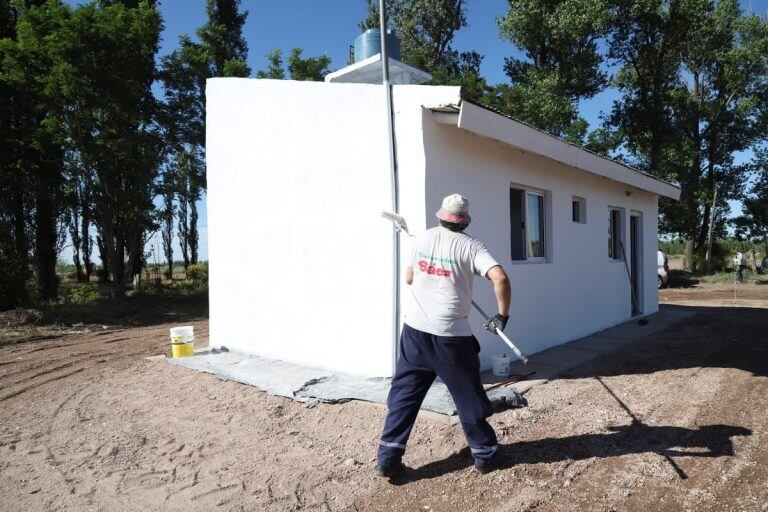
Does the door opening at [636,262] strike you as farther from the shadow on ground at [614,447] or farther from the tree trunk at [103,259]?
the tree trunk at [103,259]

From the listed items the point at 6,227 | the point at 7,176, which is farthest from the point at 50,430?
the point at 6,227

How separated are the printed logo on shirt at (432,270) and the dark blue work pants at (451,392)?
1.40 ft

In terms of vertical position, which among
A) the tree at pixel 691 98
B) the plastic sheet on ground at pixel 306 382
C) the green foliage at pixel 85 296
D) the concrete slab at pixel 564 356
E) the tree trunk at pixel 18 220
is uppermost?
the tree at pixel 691 98

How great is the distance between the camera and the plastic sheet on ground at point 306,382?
15.6 feet

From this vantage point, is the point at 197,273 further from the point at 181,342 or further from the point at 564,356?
the point at 564,356

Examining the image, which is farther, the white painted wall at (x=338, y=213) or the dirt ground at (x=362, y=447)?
the white painted wall at (x=338, y=213)

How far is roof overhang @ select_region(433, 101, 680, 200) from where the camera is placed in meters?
5.09

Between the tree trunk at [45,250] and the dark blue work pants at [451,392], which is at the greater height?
the tree trunk at [45,250]

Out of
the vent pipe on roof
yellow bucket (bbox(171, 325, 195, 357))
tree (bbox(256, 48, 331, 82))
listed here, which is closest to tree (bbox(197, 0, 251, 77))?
tree (bbox(256, 48, 331, 82))

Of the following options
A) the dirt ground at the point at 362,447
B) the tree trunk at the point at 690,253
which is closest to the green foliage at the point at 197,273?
the dirt ground at the point at 362,447

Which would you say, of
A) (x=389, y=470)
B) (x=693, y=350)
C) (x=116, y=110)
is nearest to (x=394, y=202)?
(x=389, y=470)

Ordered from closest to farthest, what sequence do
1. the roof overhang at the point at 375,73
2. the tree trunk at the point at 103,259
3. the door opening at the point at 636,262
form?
the roof overhang at the point at 375,73 → the door opening at the point at 636,262 → the tree trunk at the point at 103,259

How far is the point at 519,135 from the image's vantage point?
5844 millimetres

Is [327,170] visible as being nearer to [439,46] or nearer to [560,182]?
[560,182]
